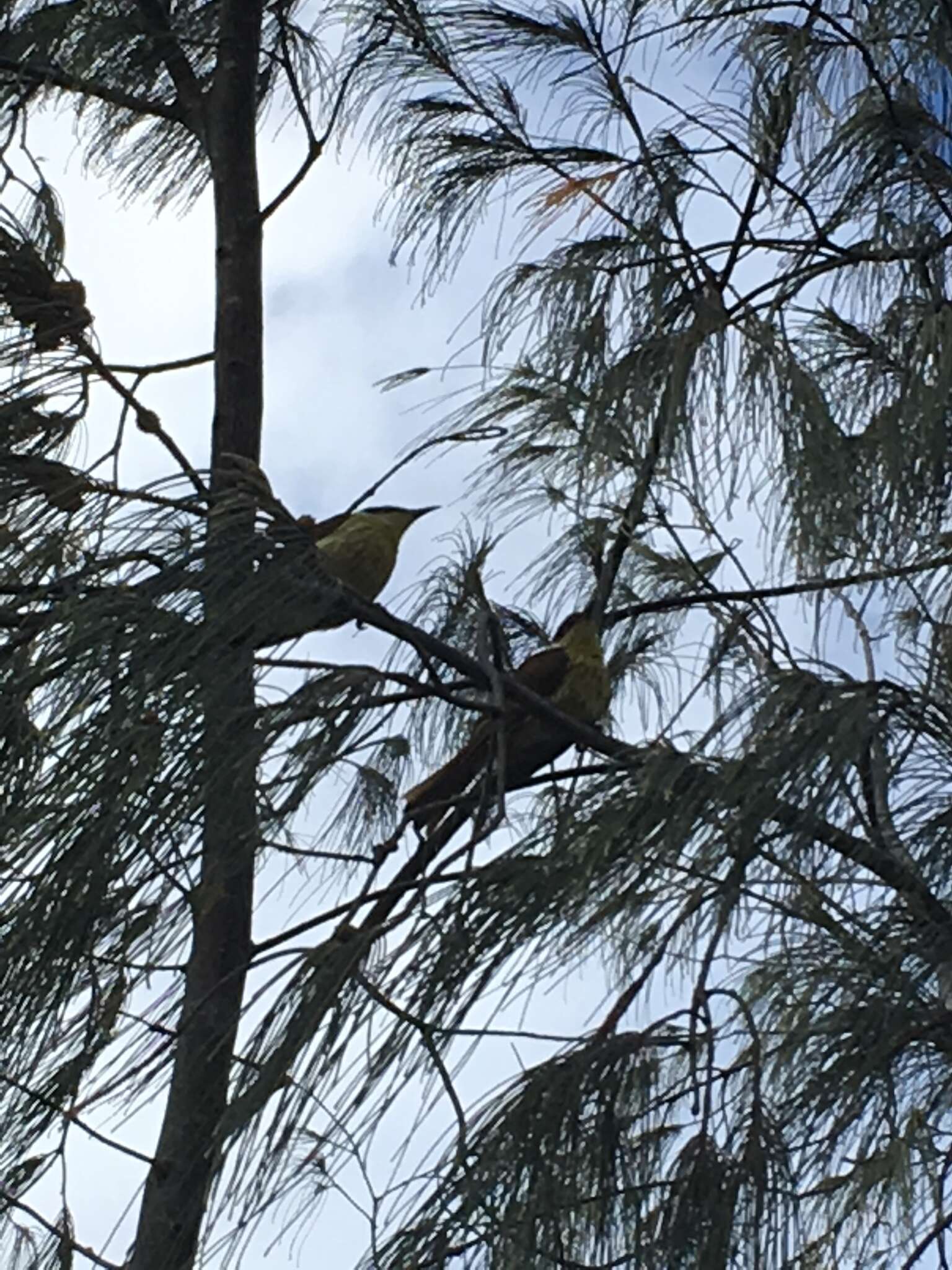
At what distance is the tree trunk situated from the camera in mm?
1235

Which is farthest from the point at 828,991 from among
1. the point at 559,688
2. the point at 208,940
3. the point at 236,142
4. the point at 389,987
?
the point at 236,142

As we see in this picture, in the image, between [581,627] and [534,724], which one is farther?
[581,627]

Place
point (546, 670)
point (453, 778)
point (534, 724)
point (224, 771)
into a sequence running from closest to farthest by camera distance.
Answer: point (224, 771) → point (453, 778) → point (534, 724) → point (546, 670)

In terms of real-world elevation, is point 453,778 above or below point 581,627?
below

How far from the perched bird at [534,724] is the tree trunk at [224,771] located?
0.19 metres

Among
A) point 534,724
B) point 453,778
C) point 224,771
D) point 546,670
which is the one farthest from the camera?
point 546,670

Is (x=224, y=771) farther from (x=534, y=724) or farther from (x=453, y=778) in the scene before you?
(x=534, y=724)

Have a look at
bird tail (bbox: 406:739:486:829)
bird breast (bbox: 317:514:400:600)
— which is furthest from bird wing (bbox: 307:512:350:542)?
bird tail (bbox: 406:739:486:829)

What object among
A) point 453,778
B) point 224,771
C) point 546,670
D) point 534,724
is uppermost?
point 546,670

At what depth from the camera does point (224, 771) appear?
1229 millimetres

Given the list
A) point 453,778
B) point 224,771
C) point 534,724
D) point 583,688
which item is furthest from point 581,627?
point 224,771

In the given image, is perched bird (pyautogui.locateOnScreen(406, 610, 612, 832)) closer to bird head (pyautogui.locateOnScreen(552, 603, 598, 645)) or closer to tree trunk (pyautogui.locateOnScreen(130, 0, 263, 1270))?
bird head (pyautogui.locateOnScreen(552, 603, 598, 645))

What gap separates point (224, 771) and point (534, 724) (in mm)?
678

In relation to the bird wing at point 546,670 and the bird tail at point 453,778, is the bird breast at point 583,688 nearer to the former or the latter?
the bird wing at point 546,670
